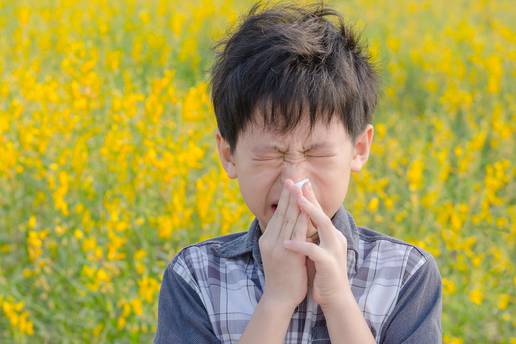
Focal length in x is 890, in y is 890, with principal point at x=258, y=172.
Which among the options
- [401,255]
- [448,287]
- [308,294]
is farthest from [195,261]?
[448,287]

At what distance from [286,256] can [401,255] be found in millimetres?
233

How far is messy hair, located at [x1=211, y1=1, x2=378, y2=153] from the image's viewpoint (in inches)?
58.7

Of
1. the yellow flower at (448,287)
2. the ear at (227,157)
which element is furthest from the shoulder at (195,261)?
the yellow flower at (448,287)

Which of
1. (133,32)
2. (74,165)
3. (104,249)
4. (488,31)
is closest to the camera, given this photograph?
(104,249)

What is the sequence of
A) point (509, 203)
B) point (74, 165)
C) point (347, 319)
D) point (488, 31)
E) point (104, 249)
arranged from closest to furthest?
1. point (347, 319)
2. point (104, 249)
3. point (74, 165)
4. point (509, 203)
5. point (488, 31)

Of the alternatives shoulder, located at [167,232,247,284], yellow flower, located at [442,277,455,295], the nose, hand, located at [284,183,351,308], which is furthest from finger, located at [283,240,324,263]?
yellow flower, located at [442,277,455,295]

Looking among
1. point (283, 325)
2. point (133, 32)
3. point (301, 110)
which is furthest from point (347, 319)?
point (133, 32)

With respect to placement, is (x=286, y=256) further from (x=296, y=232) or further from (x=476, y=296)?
(x=476, y=296)

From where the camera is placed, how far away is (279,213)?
4.75 ft

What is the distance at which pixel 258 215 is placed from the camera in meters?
1.53

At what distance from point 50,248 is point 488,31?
458 cm

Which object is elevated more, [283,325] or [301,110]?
[301,110]

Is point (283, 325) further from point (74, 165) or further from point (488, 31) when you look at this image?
point (488, 31)

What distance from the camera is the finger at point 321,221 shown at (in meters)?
1.42
